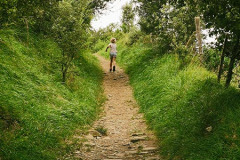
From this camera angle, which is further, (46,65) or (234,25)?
(46,65)

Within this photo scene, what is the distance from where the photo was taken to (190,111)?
22.6 feet

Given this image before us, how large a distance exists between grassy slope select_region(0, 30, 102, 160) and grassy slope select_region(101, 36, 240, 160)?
2.28 meters

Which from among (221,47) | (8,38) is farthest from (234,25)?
(8,38)

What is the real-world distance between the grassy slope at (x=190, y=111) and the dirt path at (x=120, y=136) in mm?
327

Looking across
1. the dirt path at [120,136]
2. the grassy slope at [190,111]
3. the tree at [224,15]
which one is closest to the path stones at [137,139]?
the dirt path at [120,136]

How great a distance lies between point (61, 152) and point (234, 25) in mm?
4608

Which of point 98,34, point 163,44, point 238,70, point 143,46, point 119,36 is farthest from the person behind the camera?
point 119,36

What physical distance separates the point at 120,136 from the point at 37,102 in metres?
2.57

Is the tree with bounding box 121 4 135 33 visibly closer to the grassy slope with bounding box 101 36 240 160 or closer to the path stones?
the grassy slope with bounding box 101 36 240 160

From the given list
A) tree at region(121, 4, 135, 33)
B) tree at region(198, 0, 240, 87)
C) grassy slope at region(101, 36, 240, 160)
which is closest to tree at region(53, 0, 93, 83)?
grassy slope at region(101, 36, 240, 160)

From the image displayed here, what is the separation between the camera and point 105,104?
410 inches

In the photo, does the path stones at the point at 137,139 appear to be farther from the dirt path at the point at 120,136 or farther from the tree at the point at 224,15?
the tree at the point at 224,15

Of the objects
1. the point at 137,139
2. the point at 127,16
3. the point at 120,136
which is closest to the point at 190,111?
the point at 137,139

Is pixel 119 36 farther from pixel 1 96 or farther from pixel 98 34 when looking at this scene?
pixel 1 96
